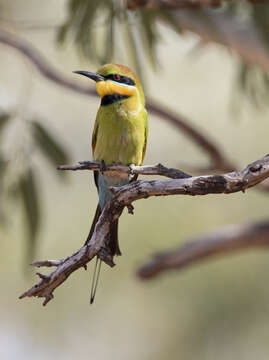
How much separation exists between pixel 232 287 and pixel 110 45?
4101mm

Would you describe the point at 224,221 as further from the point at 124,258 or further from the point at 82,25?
the point at 82,25

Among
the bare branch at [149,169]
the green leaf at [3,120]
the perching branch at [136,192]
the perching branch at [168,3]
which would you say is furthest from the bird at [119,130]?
the green leaf at [3,120]

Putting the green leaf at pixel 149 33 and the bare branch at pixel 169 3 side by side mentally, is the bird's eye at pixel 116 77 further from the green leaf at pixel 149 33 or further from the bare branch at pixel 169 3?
the green leaf at pixel 149 33

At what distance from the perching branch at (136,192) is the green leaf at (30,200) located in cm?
132

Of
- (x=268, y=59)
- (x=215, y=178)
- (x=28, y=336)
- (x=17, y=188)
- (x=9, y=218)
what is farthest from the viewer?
(x=28, y=336)

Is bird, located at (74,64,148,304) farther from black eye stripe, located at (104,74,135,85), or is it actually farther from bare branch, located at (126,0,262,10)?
bare branch, located at (126,0,262,10)

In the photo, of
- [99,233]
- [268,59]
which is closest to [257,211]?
[268,59]

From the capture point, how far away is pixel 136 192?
1866 millimetres

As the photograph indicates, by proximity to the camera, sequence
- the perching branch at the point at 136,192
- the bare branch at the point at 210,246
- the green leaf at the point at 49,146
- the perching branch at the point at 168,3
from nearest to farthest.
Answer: the perching branch at the point at 136,192, the perching branch at the point at 168,3, the green leaf at the point at 49,146, the bare branch at the point at 210,246

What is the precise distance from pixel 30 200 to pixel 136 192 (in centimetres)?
142

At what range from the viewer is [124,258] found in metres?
6.77

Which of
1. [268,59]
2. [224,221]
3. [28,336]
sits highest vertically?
[268,59]

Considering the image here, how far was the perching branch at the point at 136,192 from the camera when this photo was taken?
180 cm

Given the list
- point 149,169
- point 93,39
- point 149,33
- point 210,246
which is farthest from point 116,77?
point 210,246
